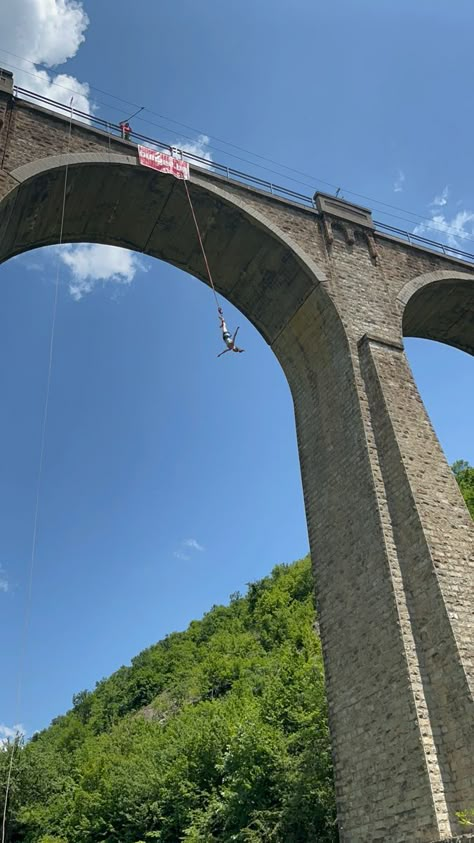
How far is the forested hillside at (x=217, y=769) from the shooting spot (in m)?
13.0

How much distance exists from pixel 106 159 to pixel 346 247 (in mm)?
4901

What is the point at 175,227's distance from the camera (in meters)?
12.5

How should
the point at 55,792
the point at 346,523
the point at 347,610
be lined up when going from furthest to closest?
the point at 55,792 → the point at 346,523 → the point at 347,610

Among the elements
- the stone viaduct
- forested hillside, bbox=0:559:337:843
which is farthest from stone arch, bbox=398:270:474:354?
forested hillside, bbox=0:559:337:843

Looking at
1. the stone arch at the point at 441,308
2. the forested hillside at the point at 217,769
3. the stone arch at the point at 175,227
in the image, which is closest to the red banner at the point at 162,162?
the stone arch at the point at 175,227

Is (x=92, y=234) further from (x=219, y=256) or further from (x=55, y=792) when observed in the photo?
(x=55, y=792)

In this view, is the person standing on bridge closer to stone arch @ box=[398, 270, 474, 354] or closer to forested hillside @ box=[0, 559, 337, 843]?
stone arch @ box=[398, 270, 474, 354]

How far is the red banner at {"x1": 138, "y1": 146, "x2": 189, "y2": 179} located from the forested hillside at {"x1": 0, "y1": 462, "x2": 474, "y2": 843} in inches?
435

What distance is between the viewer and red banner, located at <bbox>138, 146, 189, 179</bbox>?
38.0 ft

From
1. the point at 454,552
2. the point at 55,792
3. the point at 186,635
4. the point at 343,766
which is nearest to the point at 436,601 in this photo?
the point at 454,552

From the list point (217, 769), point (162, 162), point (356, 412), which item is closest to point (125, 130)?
point (162, 162)

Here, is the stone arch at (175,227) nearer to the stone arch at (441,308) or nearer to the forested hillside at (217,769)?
the stone arch at (441,308)

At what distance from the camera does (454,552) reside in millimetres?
8500

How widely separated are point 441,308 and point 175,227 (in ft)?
20.6
